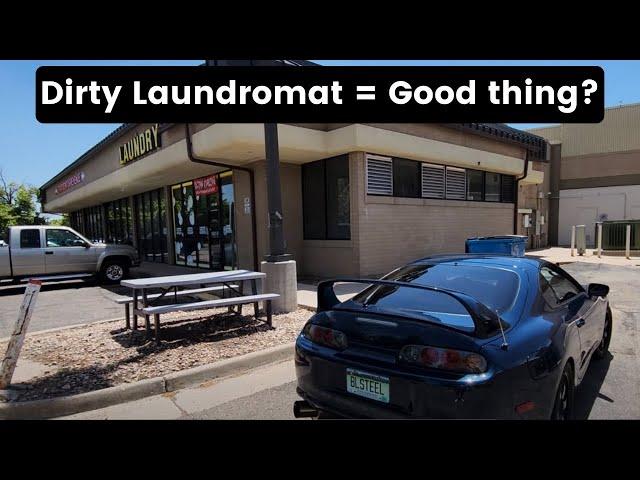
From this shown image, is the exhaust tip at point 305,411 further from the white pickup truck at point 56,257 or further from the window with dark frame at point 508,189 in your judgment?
the window with dark frame at point 508,189

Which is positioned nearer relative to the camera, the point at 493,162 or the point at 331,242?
the point at 331,242

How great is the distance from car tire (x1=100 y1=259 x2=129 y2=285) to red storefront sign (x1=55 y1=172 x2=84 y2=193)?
11901mm

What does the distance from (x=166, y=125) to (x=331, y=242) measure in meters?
6.00

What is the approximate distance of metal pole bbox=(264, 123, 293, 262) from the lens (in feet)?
22.7

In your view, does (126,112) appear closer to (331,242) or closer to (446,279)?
(446,279)

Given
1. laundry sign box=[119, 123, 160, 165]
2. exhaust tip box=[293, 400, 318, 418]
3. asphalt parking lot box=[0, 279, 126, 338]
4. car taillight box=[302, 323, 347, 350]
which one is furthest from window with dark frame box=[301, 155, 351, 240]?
exhaust tip box=[293, 400, 318, 418]

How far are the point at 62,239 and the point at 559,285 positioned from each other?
12.7 m

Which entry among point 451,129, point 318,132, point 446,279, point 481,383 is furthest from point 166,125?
point 481,383

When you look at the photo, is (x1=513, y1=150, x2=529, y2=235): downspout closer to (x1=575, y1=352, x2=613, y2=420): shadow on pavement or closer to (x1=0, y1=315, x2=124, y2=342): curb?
(x1=575, y1=352, x2=613, y2=420): shadow on pavement

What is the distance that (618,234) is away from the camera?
15.8m

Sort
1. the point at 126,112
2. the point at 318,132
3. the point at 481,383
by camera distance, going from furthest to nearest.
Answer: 1. the point at 318,132
2. the point at 126,112
3. the point at 481,383

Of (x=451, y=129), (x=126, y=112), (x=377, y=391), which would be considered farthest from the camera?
(x=451, y=129)

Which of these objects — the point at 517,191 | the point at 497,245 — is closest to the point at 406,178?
the point at 497,245
